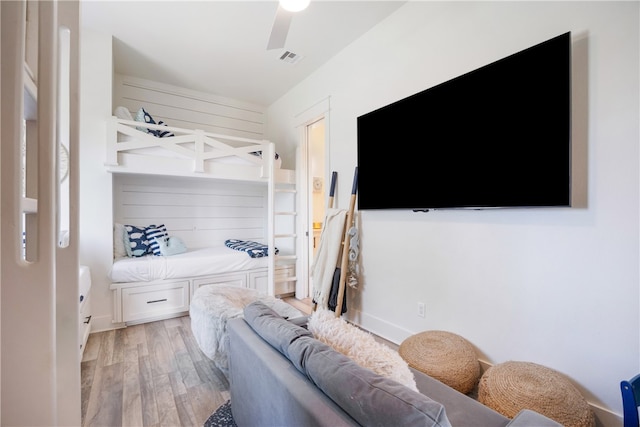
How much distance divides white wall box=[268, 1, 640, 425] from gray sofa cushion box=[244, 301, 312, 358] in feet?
4.56

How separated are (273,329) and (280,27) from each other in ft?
5.26

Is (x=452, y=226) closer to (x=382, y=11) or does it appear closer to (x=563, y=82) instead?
(x=563, y=82)

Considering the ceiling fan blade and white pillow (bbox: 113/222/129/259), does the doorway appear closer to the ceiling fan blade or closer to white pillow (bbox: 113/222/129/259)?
the ceiling fan blade

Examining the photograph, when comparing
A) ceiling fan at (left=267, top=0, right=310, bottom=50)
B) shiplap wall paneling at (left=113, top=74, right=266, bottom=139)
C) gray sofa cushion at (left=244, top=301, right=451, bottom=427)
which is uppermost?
shiplap wall paneling at (left=113, top=74, right=266, bottom=139)

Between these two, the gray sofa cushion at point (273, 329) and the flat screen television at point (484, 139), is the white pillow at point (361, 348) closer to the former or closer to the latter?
the gray sofa cushion at point (273, 329)

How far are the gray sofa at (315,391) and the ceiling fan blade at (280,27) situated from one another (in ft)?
5.06

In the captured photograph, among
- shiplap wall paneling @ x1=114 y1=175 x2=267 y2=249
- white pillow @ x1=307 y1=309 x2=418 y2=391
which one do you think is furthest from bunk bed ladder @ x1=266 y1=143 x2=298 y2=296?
white pillow @ x1=307 y1=309 x2=418 y2=391

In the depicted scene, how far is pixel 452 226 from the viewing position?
6.89 ft

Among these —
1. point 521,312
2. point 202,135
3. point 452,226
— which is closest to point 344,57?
point 202,135

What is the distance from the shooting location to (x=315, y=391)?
885mm

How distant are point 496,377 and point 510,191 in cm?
102

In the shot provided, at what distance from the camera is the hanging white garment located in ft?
9.22

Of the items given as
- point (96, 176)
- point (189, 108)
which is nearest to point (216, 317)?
point (96, 176)

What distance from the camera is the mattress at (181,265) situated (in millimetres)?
2828
